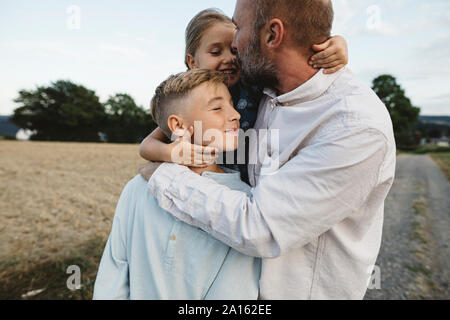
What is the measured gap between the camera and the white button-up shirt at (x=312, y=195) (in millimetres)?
1240

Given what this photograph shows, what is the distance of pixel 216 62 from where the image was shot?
2.27m

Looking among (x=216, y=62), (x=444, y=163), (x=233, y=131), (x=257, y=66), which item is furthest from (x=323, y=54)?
(x=444, y=163)

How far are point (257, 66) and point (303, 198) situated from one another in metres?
0.95

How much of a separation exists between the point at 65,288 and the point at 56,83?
211 ft

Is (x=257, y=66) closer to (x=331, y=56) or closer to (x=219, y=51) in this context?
(x=331, y=56)

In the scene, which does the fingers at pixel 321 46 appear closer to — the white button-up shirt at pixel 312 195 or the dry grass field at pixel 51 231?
the white button-up shirt at pixel 312 195

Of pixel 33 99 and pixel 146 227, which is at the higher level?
pixel 33 99

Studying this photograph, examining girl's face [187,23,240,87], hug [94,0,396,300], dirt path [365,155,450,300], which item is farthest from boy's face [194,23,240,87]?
dirt path [365,155,450,300]

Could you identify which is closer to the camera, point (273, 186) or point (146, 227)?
point (273, 186)

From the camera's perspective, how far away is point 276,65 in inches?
68.2

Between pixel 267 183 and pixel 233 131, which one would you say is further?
pixel 233 131
